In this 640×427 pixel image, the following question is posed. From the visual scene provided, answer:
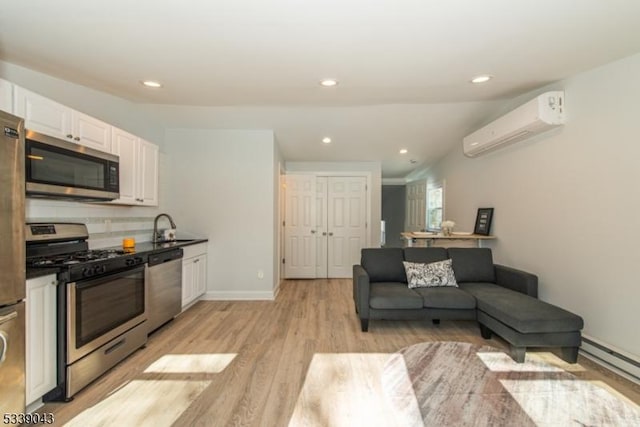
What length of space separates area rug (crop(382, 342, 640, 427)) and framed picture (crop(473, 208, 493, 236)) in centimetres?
187

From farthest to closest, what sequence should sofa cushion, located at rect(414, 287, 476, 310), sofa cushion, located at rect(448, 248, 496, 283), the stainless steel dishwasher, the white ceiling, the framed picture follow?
the framed picture, sofa cushion, located at rect(448, 248, 496, 283), sofa cushion, located at rect(414, 287, 476, 310), the stainless steel dishwasher, the white ceiling

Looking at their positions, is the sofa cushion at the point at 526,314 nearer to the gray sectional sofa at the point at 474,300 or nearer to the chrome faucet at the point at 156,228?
the gray sectional sofa at the point at 474,300

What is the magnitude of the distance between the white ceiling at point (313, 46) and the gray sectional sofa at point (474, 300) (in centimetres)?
188

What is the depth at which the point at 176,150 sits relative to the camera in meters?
4.32

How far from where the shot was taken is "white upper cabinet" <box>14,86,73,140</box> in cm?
200

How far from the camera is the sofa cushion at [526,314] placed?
95.5 inches

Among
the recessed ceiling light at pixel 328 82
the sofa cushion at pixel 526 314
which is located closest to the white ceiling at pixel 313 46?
the recessed ceiling light at pixel 328 82

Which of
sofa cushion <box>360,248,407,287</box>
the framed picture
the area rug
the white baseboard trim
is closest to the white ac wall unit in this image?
the framed picture

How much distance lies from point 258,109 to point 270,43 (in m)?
1.75

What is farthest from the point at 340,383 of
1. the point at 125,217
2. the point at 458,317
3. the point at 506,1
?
the point at 125,217

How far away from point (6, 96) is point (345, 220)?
4.72 m

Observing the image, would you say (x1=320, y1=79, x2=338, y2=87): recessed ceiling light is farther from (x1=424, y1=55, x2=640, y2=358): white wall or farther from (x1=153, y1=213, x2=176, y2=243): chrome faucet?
(x1=153, y1=213, x2=176, y2=243): chrome faucet

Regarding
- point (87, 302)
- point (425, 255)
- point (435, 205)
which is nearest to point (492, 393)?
point (425, 255)

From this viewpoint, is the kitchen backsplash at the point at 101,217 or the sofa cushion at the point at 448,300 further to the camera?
the sofa cushion at the point at 448,300
